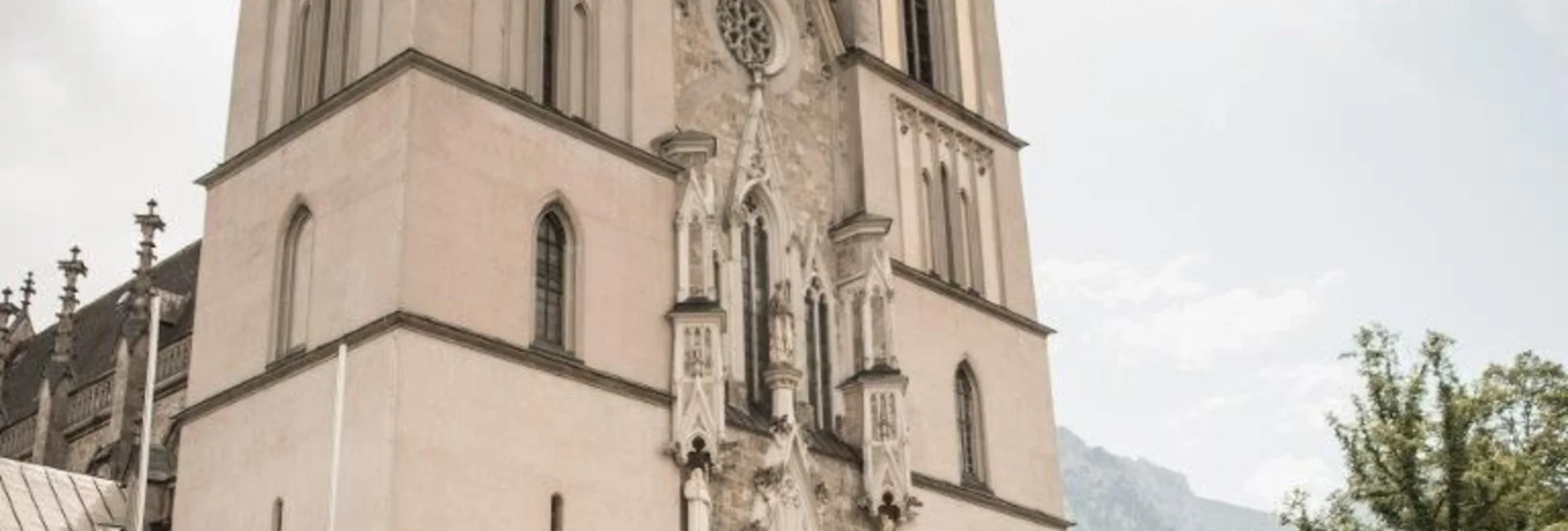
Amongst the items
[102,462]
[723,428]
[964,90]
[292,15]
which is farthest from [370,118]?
[102,462]

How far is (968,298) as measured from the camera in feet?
103

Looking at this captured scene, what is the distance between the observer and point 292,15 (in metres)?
27.5

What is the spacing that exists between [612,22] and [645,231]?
125 inches

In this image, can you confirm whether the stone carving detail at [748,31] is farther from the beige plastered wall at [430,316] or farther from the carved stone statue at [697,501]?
the carved stone statue at [697,501]

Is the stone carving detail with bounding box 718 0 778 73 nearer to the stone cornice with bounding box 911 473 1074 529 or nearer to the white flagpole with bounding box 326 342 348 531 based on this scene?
the stone cornice with bounding box 911 473 1074 529

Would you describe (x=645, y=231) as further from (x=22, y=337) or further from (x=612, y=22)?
(x=22, y=337)

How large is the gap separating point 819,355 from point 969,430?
3.16 meters

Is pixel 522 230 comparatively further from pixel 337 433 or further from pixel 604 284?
pixel 337 433

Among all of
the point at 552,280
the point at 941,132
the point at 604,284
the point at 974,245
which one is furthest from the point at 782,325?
the point at 941,132

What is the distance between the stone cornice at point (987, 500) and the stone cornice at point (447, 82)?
5939mm

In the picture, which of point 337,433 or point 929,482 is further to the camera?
point 929,482

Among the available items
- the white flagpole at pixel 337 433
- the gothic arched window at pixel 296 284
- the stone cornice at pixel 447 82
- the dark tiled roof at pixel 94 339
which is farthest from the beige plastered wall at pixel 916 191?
the dark tiled roof at pixel 94 339

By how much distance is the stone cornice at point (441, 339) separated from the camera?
2284 cm

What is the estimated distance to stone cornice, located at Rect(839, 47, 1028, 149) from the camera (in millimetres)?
31438
